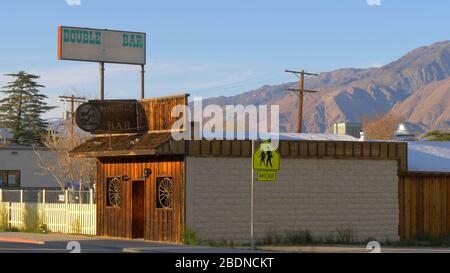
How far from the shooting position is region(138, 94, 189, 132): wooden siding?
33309 millimetres

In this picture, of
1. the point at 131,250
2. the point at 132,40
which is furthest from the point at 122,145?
the point at 132,40

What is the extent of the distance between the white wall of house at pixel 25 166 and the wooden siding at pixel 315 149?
42.3 metres

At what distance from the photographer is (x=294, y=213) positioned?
34.1 meters

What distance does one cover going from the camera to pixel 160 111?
3438 centimetres

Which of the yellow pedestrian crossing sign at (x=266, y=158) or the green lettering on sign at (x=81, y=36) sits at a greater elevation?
the green lettering on sign at (x=81, y=36)

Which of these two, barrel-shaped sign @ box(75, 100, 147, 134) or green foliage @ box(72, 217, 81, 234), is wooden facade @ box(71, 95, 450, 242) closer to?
barrel-shaped sign @ box(75, 100, 147, 134)

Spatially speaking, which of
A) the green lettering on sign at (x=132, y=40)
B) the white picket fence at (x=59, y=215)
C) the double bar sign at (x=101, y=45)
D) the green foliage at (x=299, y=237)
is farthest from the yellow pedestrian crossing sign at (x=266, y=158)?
the green lettering on sign at (x=132, y=40)

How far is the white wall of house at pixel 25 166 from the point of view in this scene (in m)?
72.1

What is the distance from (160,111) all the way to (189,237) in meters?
5.01

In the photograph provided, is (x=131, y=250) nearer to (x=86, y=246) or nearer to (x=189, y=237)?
(x=86, y=246)

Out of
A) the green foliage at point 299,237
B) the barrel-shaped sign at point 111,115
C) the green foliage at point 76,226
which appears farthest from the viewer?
the green foliage at point 76,226

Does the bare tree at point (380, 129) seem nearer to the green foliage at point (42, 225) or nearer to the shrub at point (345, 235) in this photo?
the green foliage at point (42, 225)
